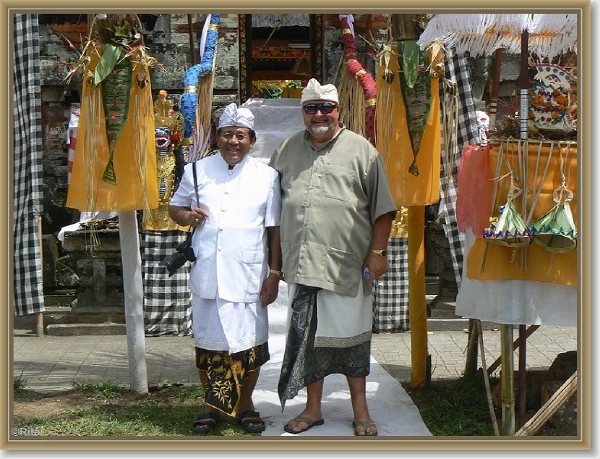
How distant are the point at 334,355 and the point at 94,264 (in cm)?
403

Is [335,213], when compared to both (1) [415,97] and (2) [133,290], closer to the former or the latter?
(1) [415,97]

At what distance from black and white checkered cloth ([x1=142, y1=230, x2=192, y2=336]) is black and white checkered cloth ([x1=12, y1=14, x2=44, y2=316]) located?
2.66m

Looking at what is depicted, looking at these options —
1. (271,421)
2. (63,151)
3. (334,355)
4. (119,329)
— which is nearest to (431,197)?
(334,355)

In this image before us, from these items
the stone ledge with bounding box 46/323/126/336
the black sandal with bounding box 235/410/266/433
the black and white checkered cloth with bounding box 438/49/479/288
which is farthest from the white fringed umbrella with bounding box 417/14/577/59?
the stone ledge with bounding box 46/323/126/336

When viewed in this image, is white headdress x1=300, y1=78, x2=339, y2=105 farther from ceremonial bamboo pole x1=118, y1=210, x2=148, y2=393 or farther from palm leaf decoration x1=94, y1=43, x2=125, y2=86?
ceremonial bamboo pole x1=118, y1=210, x2=148, y2=393

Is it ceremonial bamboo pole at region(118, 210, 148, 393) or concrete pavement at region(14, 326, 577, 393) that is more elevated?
ceremonial bamboo pole at region(118, 210, 148, 393)

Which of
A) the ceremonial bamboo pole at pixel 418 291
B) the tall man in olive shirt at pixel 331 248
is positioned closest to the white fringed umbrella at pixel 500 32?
the tall man in olive shirt at pixel 331 248

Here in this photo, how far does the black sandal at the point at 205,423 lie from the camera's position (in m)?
5.24

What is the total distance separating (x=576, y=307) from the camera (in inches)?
190

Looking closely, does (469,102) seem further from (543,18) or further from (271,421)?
(271,421)

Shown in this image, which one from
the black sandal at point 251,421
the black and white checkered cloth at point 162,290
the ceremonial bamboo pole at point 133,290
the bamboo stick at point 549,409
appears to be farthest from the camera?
the black and white checkered cloth at point 162,290

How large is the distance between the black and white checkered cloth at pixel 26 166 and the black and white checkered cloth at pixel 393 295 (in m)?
3.54

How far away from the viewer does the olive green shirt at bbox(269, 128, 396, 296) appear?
5035 mm

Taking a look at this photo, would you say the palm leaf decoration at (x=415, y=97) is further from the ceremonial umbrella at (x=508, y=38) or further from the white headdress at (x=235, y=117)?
the white headdress at (x=235, y=117)
